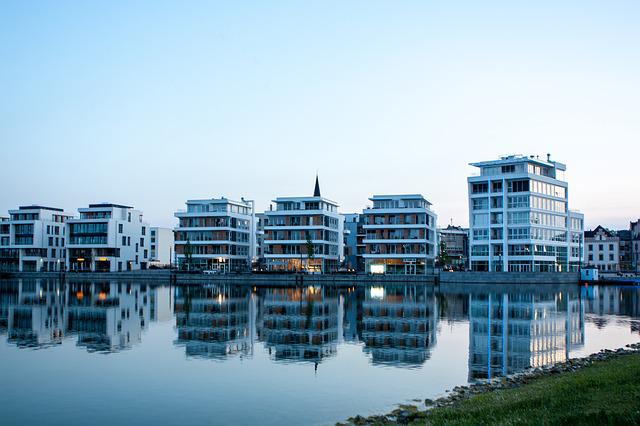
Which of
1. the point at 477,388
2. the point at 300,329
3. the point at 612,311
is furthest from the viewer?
the point at 612,311

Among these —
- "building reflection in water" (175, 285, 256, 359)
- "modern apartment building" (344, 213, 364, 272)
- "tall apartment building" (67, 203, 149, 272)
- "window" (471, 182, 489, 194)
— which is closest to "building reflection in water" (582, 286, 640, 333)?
"building reflection in water" (175, 285, 256, 359)

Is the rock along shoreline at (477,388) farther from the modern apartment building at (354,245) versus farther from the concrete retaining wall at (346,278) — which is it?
the modern apartment building at (354,245)

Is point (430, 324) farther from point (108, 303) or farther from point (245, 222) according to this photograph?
point (245, 222)

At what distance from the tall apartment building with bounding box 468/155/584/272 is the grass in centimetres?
10586

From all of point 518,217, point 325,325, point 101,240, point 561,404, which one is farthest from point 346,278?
point 561,404

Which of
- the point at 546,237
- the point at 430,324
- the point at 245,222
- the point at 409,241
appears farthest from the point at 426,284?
the point at 430,324

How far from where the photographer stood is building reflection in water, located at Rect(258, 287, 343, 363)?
39625mm

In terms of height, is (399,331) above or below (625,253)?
below

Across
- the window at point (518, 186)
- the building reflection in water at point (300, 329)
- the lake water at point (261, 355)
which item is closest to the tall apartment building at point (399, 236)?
the window at point (518, 186)

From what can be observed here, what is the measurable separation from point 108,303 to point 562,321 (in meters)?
51.8

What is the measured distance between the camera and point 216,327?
52.2 m

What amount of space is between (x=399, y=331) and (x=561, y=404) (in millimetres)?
30216

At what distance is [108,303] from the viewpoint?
252 feet

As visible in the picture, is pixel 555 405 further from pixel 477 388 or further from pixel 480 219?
Answer: pixel 480 219
